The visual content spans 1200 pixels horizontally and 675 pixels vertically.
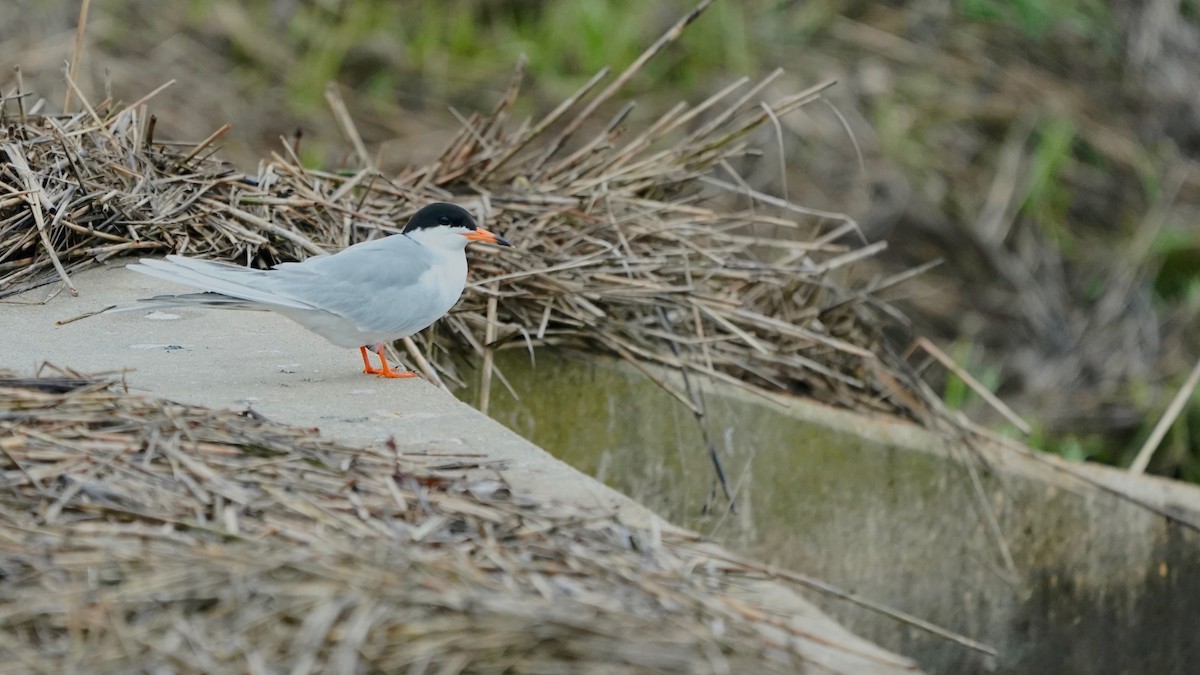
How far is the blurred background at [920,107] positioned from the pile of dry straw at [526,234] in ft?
9.32

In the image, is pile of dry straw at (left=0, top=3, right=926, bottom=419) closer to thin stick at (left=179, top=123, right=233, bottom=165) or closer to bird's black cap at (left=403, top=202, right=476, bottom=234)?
thin stick at (left=179, top=123, right=233, bottom=165)

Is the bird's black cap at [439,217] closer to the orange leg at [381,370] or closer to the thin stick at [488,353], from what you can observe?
the orange leg at [381,370]

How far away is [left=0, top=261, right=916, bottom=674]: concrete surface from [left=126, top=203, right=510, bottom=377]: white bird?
0.40 feet

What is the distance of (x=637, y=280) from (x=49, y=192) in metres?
1.63

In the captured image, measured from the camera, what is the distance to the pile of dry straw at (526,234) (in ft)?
13.0

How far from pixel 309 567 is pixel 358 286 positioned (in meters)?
1.27

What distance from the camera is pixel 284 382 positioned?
3.18 meters

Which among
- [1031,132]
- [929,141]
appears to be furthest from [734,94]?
[1031,132]

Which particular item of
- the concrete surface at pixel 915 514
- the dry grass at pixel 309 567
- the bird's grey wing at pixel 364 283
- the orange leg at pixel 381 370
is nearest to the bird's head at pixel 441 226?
the bird's grey wing at pixel 364 283

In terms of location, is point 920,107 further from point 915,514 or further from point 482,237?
point 482,237

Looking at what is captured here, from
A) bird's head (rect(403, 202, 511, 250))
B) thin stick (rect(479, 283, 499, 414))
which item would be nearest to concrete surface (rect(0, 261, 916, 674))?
bird's head (rect(403, 202, 511, 250))

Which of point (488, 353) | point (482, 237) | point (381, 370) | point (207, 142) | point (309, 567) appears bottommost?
point (488, 353)

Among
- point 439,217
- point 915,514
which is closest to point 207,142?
point 439,217

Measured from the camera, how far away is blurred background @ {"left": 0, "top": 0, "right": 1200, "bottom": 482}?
25.7 feet
